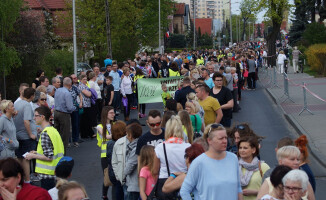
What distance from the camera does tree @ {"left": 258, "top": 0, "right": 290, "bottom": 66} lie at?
50.6 metres

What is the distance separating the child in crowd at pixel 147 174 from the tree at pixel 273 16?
43561mm

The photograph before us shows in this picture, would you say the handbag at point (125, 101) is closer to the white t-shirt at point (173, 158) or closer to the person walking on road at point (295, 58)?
the white t-shirt at point (173, 158)

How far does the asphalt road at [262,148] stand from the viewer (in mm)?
11695

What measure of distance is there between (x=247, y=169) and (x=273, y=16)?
4532 centimetres

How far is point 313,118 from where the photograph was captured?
19.2m

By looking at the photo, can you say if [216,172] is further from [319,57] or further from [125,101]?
[319,57]

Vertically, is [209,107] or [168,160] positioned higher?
[209,107]

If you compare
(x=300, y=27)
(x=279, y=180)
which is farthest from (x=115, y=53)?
(x=279, y=180)

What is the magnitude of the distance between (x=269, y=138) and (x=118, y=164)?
28.6 ft

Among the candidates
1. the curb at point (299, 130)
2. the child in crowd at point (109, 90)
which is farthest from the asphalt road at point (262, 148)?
the child in crowd at point (109, 90)

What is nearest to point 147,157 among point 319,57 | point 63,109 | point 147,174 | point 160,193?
point 147,174

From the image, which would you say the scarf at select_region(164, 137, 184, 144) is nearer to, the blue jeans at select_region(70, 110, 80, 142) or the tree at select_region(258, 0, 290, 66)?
the blue jeans at select_region(70, 110, 80, 142)

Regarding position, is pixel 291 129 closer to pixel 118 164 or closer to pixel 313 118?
pixel 313 118

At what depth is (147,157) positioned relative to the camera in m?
7.20
